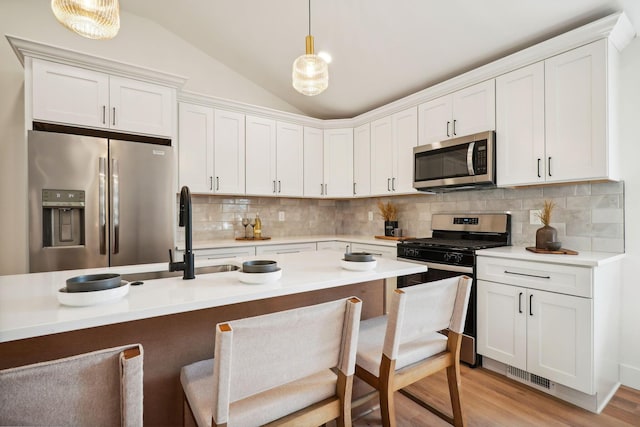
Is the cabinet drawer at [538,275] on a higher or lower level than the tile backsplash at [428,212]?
lower

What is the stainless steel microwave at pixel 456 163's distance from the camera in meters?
2.66

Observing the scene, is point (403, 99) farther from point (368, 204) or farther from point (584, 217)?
point (584, 217)

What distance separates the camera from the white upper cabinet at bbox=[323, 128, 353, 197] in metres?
4.12

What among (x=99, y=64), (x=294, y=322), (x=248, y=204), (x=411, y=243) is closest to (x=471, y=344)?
(x=411, y=243)

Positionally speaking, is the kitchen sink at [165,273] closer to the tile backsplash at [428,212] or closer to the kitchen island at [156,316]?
the kitchen island at [156,316]

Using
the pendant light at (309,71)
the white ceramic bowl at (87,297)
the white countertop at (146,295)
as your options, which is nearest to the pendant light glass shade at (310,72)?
the pendant light at (309,71)

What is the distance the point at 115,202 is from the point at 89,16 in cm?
151

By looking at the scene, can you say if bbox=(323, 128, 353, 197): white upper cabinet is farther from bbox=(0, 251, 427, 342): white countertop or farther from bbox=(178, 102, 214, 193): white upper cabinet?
bbox=(0, 251, 427, 342): white countertop

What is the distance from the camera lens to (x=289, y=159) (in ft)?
12.8

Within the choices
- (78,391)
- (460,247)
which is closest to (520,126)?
(460,247)

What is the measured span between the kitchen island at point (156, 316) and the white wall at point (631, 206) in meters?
1.73

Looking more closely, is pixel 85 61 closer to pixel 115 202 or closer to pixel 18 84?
pixel 18 84

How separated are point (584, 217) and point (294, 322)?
2.55 meters

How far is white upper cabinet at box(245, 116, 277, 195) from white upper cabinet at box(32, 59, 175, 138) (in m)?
0.92
